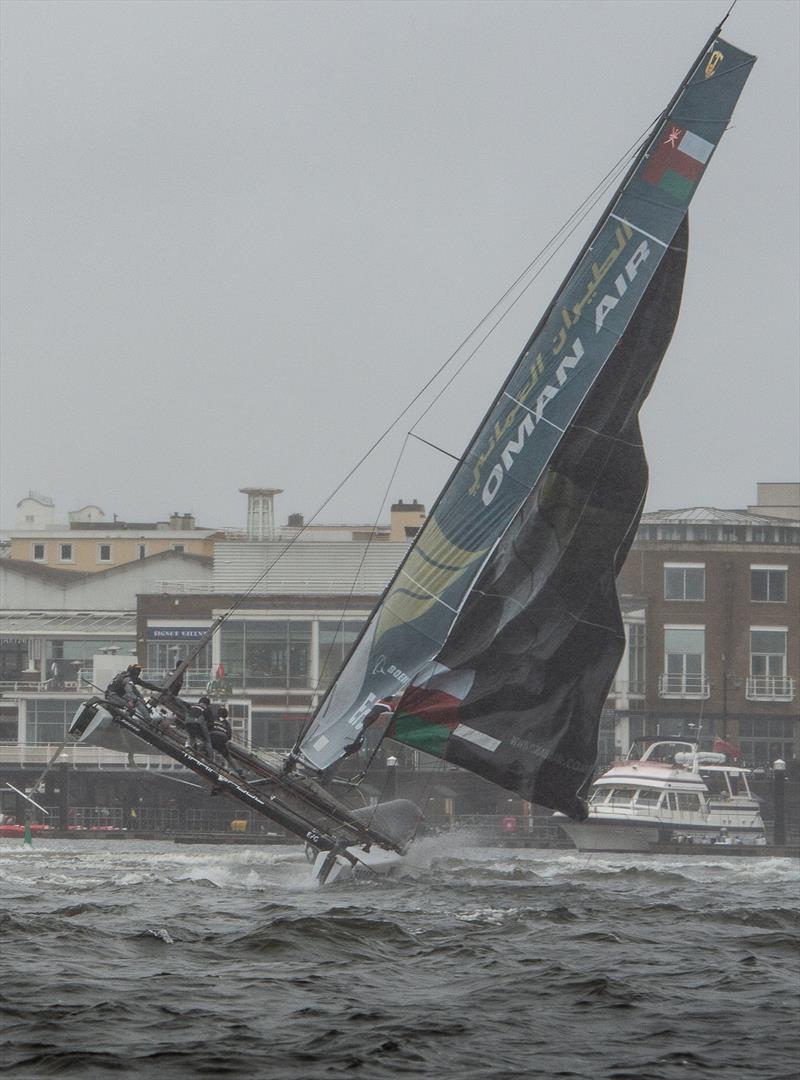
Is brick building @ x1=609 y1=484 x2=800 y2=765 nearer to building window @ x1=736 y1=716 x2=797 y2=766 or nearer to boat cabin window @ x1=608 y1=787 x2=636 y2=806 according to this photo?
building window @ x1=736 y1=716 x2=797 y2=766

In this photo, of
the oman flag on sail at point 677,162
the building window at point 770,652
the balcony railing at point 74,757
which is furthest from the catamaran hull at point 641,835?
the oman flag on sail at point 677,162

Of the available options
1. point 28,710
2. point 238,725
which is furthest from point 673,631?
point 28,710

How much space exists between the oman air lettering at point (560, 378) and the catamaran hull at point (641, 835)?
863 inches

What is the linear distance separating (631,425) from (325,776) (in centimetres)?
580

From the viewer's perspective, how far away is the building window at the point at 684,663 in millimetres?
61656

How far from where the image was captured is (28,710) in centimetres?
6234

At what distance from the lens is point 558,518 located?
23531 mm

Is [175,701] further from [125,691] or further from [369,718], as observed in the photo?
[369,718]

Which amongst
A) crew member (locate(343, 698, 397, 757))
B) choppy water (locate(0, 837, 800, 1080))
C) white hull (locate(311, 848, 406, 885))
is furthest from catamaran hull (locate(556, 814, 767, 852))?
crew member (locate(343, 698, 397, 757))

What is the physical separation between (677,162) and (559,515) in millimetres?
4508

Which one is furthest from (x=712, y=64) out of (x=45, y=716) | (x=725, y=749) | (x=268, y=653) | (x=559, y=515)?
(x=45, y=716)

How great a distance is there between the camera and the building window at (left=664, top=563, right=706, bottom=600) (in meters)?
62.2

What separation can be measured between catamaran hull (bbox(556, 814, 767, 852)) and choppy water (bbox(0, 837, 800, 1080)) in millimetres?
19183

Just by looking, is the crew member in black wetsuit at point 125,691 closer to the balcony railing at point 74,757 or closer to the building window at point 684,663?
the balcony railing at point 74,757
